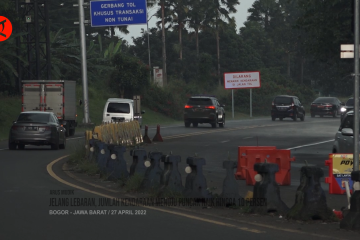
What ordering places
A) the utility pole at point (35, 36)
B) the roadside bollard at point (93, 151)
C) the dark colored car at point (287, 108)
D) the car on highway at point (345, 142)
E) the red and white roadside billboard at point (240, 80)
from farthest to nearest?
the red and white roadside billboard at point (240, 80)
the dark colored car at point (287, 108)
the utility pole at point (35, 36)
the roadside bollard at point (93, 151)
the car on highway at point (345, 142)

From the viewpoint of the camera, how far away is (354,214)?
964 cm

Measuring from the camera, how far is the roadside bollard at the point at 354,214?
31.4ft

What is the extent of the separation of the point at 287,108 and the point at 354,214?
48.1m

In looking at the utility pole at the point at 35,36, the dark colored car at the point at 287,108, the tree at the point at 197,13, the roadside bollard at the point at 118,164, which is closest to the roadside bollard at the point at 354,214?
the roadside bollard at the point at 118,164

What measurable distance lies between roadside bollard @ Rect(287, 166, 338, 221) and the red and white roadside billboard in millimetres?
65903

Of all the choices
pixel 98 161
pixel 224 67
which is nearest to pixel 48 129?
pixel 98 161

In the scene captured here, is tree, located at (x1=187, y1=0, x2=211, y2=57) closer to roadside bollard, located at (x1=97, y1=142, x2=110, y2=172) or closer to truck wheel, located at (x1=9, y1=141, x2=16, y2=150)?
truck wheel, located at (x1=9, y1=141, x2=16, y2=150)

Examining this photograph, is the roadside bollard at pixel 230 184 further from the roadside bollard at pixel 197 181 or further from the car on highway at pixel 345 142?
the car on highway at pixel 345 142

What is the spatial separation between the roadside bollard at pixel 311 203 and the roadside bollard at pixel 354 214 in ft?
2.10

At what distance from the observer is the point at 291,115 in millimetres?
57062

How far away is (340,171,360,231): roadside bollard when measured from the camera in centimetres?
958

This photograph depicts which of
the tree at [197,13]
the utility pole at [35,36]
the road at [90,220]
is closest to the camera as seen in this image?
the road at [90,220]

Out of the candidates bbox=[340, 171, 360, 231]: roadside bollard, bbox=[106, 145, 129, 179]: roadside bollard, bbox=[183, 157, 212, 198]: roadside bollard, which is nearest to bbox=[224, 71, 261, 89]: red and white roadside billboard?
bbox=[106, 145, 129, 179]: roadside bollard

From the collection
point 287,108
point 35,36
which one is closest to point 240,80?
point 287,108
